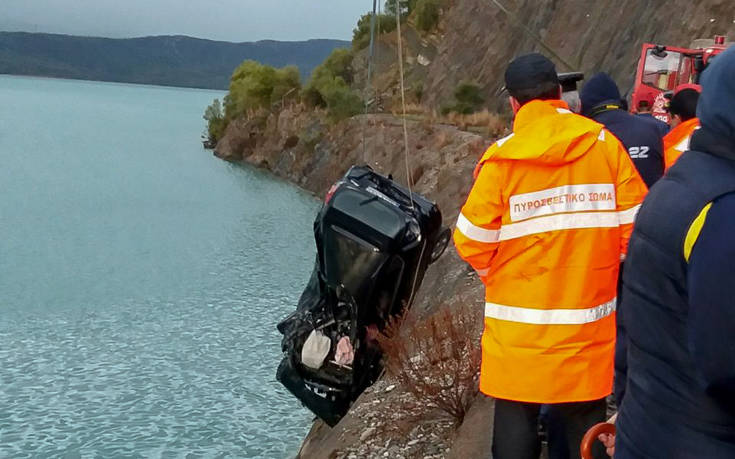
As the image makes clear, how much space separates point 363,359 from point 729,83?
4396 millimetres

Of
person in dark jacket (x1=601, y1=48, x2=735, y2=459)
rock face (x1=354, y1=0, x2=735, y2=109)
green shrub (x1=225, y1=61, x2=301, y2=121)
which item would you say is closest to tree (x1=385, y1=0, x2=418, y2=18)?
rock face (x1=354, y1=0, x2=735, y2=109)

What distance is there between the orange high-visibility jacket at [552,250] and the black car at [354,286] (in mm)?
2635

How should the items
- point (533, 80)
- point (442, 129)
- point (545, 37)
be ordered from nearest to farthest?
point (533, 80), point (442, 129), point (545, 37)

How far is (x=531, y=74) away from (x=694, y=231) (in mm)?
1564

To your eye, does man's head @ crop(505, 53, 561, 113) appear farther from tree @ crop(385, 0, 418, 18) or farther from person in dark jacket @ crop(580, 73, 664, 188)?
tree @ crop(385, 0, 418, 18)

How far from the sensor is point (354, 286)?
5.67m

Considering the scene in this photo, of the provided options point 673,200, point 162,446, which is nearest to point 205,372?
point 162,446

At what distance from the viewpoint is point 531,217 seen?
2.96m

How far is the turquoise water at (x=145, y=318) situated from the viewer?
10336mm

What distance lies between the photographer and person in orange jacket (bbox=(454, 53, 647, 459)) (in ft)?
9.59

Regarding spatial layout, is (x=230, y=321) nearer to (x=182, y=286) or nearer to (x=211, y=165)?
(x=182, y=286)

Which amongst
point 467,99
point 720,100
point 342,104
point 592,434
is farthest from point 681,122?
point 342,104

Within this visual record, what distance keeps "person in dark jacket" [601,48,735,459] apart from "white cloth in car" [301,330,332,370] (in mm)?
3894

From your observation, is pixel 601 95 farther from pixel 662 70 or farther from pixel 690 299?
pixel 662 70
